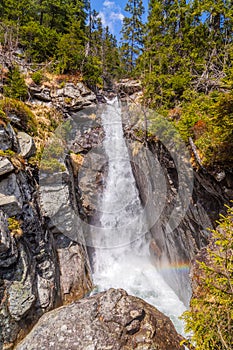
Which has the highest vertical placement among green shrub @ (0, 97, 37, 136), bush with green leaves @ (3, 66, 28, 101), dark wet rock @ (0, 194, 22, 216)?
bush with green leaves @ (3, 66, 28, 101)

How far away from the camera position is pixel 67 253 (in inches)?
422

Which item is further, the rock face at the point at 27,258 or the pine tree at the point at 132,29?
the pine tree at the point at 132,29

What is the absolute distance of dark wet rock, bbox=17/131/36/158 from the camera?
33.5 feet

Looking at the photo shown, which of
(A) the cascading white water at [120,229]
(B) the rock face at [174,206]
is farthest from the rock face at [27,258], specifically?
(B) the rock face at [174,206]

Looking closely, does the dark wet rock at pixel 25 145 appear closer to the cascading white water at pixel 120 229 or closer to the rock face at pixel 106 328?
the cascading white water at pixel 120 229

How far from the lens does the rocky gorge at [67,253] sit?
523 cm

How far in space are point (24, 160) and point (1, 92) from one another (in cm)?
674

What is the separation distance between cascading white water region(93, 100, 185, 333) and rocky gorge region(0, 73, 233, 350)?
3.66 ft

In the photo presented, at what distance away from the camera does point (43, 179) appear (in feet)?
35.1

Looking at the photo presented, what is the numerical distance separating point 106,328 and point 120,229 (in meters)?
10.8

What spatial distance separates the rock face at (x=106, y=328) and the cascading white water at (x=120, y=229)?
287 inches

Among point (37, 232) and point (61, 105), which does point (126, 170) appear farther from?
point (37, 232)

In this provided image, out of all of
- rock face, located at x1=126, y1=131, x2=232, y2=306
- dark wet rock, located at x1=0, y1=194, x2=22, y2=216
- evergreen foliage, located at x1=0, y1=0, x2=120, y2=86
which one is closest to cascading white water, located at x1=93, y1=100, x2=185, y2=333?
rock face, located at x1=126, y1=131, x2=232, y2=306

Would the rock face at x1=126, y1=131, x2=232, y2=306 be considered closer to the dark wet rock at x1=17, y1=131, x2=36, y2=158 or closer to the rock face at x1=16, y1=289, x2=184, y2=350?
the rock face at x1=16, y1=289, x2=184, y2=350
